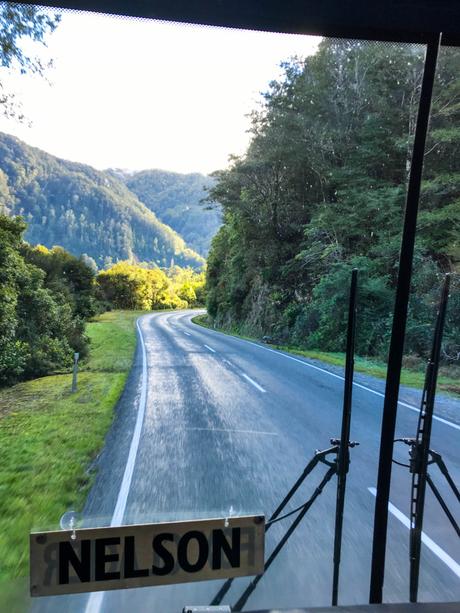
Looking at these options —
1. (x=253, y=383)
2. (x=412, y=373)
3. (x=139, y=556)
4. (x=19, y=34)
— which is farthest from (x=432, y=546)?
(x=19, y=34)

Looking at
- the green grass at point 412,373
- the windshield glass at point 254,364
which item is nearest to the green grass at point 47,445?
the windshield glass at point 254,364

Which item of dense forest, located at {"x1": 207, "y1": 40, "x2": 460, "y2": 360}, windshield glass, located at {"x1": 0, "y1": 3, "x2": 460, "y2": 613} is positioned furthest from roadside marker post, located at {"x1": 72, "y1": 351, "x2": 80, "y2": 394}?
dense forest, located at {"x1": 207, "y1": 40, "x2": 460, "y2": 360}

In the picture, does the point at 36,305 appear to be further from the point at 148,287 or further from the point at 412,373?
the point at 412,373

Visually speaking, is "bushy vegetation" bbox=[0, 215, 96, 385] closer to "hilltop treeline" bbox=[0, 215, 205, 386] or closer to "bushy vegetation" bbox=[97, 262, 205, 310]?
"hilltop treeline" bbox=[0, 215, 205, 386]

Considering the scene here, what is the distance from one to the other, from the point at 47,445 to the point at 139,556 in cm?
50

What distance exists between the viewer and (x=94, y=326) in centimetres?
189

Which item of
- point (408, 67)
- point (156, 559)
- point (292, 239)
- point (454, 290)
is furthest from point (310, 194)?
point (156, 559)

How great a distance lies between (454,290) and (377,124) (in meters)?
0.67

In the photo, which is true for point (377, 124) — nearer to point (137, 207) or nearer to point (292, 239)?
point (292, 239)

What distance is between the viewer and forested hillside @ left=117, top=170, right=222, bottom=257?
6.06ft

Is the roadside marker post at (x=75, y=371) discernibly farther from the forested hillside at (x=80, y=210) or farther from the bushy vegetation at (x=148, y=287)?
the forested hillside at (x=80, y=210)

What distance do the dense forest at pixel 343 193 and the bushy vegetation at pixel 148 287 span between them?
26 cm

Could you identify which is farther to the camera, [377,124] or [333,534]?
[377,124]

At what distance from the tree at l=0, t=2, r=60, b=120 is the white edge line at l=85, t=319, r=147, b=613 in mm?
1021
